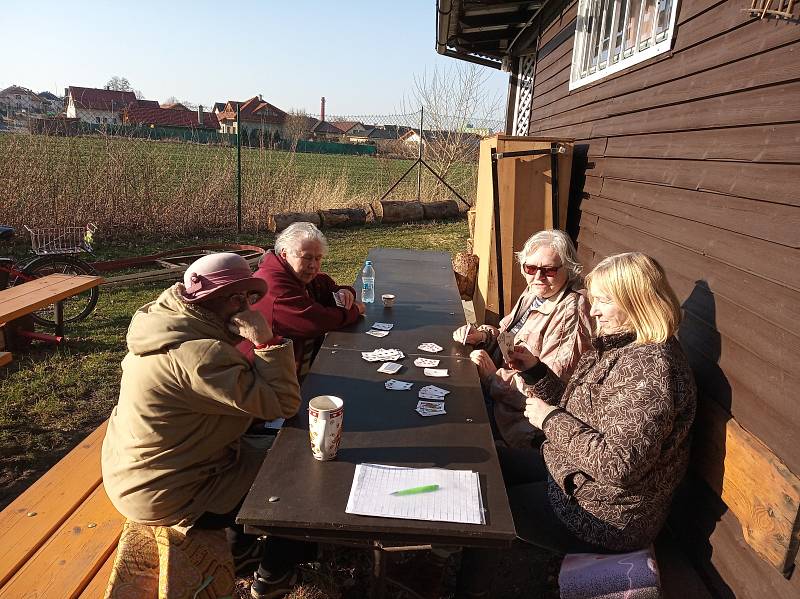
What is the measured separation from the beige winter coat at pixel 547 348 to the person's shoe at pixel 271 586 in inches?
49.6

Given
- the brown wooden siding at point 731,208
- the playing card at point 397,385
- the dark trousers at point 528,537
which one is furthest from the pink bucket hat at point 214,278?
the brown wooden siding at point 731,208

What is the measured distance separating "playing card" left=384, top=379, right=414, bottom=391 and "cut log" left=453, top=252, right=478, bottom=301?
444 centimetres

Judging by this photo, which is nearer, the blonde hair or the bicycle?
the blonde hair

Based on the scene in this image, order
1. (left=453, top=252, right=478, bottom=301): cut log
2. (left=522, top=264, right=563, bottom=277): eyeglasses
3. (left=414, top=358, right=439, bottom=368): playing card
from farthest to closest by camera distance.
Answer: (left=453, top=252, right=478, bottom=301): cut log, (left=522, top=264, right=563, bottom=277): eyeglasses, (left=414, top=358, right=439, bottom=368): playing card

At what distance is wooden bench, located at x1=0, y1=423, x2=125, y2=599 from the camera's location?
1.97 m

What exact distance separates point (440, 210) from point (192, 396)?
40.1 ft

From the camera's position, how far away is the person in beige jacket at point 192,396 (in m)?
1.95

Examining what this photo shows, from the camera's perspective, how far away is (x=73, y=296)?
616 cm

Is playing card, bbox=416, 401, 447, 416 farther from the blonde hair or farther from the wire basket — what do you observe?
the wire basket

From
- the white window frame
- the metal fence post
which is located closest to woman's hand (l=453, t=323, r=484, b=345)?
the white window frame

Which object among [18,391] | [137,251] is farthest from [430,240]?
[18,391]

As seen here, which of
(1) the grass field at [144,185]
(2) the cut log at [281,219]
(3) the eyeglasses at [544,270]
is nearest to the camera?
(3) the eyeglasses at [544,270]

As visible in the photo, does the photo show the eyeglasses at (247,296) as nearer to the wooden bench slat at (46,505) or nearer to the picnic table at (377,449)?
the picnic table at (377,449)


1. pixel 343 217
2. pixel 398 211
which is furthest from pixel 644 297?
pixel 398 211
